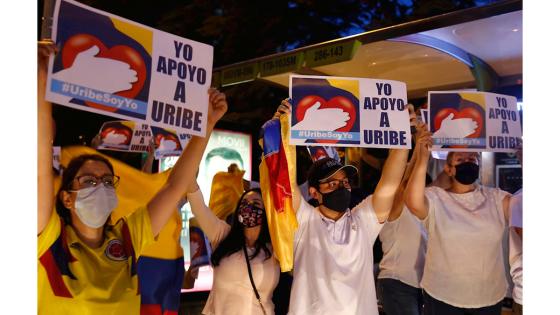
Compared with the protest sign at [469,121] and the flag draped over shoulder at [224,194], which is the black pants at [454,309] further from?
the flag draped over shoulder at [224,194]

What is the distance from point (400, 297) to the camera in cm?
549

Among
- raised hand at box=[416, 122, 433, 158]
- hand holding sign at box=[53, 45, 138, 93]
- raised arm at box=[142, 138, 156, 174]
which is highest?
hand holding sign at box=[53, 45, 138, 93]

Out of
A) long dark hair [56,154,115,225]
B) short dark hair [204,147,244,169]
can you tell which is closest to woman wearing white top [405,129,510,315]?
long dark hair [56,154,115,225]

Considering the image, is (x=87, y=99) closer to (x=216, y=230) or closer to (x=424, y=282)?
(x=216, y=230)

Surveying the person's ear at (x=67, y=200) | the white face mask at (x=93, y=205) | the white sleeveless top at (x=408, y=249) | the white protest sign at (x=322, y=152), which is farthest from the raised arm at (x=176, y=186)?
the white protest sign at (x=322, y=152)

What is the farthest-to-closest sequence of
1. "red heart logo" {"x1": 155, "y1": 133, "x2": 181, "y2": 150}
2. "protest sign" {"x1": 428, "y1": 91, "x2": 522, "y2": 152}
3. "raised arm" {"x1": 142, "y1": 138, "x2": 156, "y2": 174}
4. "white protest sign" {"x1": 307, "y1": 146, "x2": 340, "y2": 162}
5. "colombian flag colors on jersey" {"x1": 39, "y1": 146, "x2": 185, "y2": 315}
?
"red heart logo" {"x1": 155, "y1": 133, "x2": 181, "y2": 150}, "white protest sign" {"x1": 307, "y1": 146, "x2": 340, "y2": 162}, "raised arm" {"x1": 142, "y1": 138, "x2": 156, "y2": 174}, "protest sign" {"x1": 428, "y1": 91, "x2": 522, "y2": 152}, "colombian flag colors on jersey" {"x1": 39, "y1": 146, "x2": 185, "y2": 315}

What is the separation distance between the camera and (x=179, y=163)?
354cm

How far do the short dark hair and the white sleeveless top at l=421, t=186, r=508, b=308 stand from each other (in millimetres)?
4934

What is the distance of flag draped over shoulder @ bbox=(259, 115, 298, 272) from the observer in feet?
12.9

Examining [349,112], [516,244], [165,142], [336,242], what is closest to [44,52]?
[336,242]

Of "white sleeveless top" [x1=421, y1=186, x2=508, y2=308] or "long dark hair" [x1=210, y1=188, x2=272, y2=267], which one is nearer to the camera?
"long dark hair" [x1=210, y1=188, x2=272, y2=267]

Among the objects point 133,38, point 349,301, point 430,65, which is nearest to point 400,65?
point 430,65

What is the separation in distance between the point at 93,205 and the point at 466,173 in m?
2.66

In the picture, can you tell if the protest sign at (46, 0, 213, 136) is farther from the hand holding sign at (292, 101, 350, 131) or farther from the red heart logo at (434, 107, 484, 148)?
the red heart logo at (434, 107, 484, 148)
